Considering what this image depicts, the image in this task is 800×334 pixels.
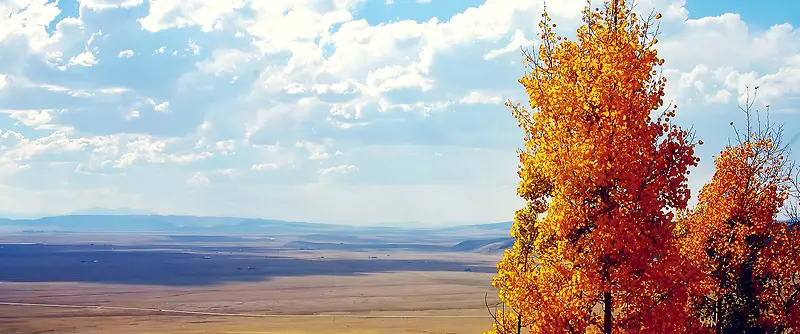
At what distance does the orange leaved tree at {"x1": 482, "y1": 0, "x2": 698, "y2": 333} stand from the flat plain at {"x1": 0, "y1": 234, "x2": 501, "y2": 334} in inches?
1159

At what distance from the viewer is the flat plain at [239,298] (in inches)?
2697

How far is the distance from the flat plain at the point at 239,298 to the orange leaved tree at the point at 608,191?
29.4 metres

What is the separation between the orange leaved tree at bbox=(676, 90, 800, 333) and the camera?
21.2m

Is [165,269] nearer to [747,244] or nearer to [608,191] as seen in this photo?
[747,244]

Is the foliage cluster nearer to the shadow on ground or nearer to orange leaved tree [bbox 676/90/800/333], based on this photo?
orange leaved tree [bbox 676/90/800/333]

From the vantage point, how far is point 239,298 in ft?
313

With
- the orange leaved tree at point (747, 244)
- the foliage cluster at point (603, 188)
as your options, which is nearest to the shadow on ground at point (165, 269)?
the orange leaved tree at point (747, 244)

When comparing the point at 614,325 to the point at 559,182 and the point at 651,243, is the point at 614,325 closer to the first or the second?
the point at 651,243

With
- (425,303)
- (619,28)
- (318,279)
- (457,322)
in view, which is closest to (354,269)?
(318,279)

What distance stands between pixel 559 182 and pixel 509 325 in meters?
8.81

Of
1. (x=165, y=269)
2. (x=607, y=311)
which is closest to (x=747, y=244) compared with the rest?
(x=607, y=311)

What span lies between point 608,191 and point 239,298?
289 feet

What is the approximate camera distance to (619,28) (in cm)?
1280

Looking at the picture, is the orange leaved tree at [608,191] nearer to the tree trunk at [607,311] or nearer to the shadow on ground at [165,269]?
the tree trunk at [607,311]
